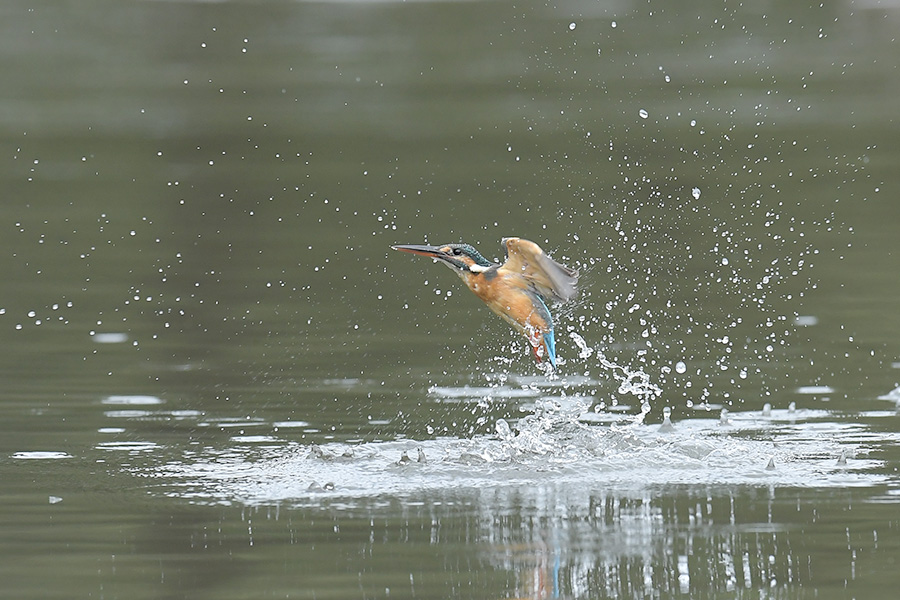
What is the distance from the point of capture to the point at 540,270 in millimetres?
7938

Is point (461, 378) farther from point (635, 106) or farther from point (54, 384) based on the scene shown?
point (635, 106)

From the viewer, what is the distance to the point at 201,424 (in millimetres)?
8242

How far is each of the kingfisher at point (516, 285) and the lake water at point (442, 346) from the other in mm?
425

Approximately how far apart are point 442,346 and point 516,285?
204 centimetres

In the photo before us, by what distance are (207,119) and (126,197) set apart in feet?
20.8

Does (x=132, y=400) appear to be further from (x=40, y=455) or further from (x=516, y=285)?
(x=516, y=285)

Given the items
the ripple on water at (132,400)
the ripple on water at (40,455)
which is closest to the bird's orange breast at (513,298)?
the ripple on water at (132,400)

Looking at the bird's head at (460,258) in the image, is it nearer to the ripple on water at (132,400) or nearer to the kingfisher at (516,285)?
the kingfisher at (516,285)

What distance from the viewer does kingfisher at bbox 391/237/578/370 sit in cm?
795

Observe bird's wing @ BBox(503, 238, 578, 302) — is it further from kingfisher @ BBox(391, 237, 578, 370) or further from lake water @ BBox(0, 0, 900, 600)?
lake water @ BBox(0, 0, 900, 600)

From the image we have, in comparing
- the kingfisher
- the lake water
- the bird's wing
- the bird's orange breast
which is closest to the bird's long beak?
the kingfisher

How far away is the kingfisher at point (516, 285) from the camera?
7949 millimetres

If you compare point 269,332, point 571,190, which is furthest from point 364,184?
point 269,332

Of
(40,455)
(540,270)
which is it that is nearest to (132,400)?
(40,455)
